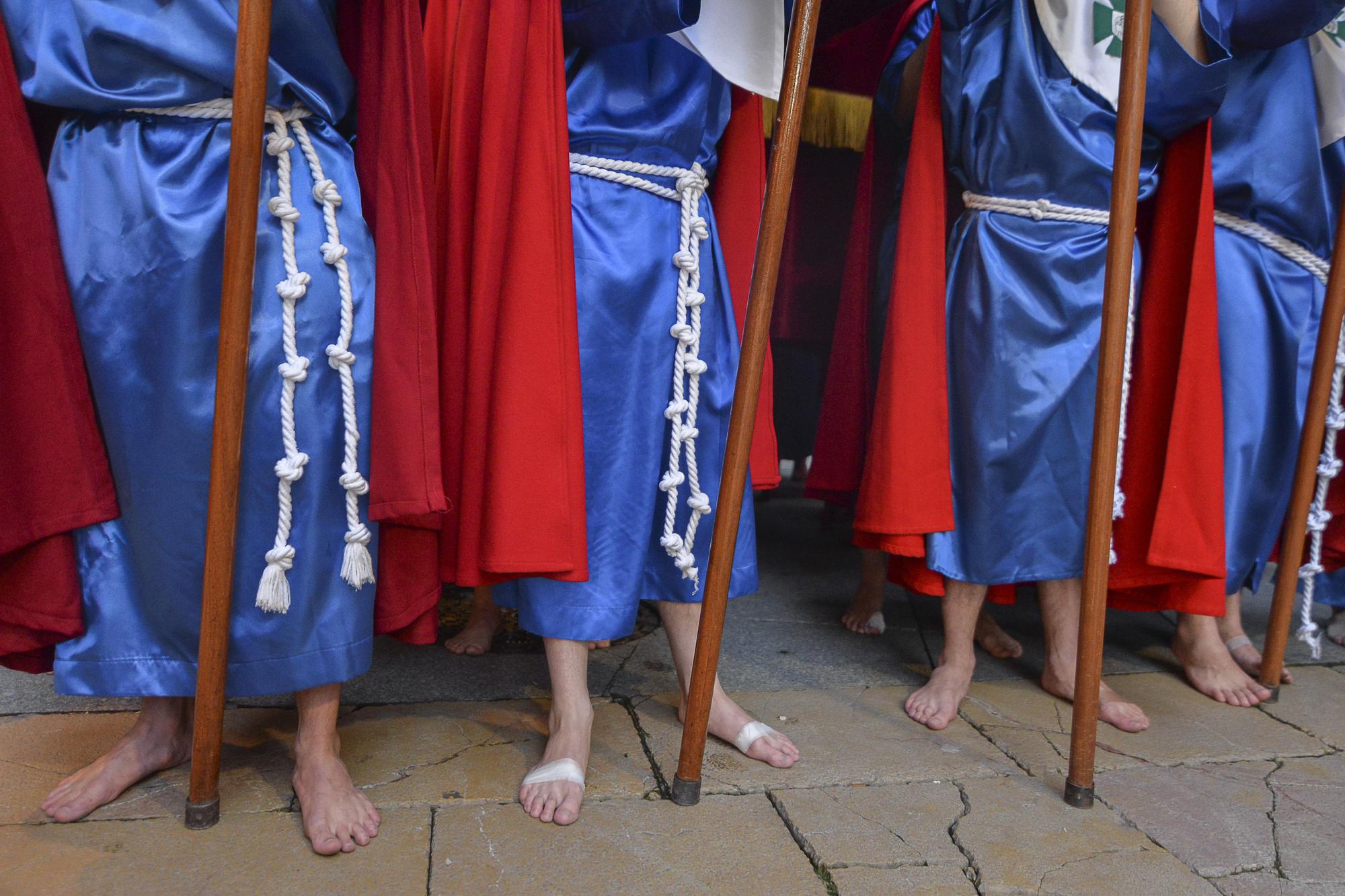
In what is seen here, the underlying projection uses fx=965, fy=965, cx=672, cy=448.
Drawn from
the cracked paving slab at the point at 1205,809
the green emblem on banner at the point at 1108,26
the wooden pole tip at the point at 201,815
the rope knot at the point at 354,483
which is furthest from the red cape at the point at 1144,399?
the wooden pole tip at the point at 201,815

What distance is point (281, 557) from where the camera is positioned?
47.3 inches

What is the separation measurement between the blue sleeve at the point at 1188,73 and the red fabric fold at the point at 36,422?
5.31 ft

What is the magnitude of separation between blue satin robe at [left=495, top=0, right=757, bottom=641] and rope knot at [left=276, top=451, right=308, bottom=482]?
36cm

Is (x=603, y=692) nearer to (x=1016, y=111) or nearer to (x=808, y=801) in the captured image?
(x=808, y=801)

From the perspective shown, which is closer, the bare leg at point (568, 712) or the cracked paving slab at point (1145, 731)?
the bare leg at point (568, 712)

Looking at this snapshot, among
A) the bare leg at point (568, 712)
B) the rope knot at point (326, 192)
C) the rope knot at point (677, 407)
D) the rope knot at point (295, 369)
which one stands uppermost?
the rope knot at point (326, 192)

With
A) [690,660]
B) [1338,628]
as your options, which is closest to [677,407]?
[690,660]

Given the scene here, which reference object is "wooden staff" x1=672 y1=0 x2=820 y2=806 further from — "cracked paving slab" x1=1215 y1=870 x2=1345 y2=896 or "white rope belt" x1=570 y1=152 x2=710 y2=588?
"cracked paving slab" x1=1215 y1=870 x2=1345 y2=896

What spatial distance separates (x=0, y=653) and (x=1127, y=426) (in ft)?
5.95

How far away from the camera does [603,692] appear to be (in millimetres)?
1734

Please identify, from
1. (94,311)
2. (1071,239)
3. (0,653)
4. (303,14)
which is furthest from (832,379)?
(0,653)

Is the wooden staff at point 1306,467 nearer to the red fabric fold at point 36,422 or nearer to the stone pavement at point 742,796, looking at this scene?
the stone pavement at point 742,796

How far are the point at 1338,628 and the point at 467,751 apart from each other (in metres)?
2.01

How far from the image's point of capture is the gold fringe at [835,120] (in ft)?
8.20
